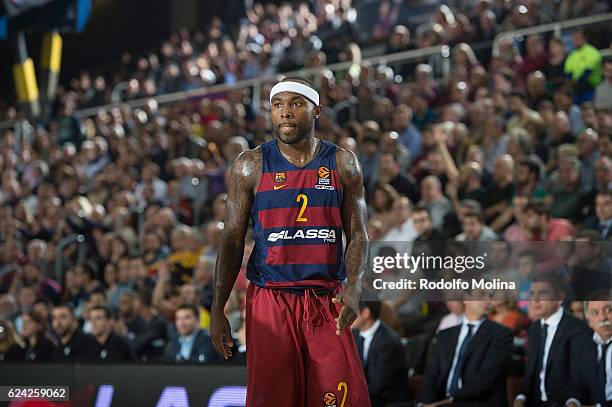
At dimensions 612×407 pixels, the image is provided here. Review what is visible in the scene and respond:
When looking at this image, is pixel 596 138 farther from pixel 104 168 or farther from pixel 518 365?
pixel 104 168

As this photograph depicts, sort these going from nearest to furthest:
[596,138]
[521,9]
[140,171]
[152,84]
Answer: [596,138] → [521,9] → [140,171] → [152,84]

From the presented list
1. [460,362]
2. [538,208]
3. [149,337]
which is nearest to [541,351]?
[460,362]

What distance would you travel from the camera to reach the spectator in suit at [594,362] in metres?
6.59

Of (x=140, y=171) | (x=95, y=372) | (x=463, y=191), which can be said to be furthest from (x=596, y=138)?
(x=140, y=171)

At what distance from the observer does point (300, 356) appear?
4.72 metres

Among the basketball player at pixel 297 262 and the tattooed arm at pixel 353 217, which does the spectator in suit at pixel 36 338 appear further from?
the tattooed arm at pixel 353 217

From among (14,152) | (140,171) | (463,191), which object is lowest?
(463,191)

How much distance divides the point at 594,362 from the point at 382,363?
150 cm

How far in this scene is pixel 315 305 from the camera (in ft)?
15.6

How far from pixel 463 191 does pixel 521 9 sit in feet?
12.6

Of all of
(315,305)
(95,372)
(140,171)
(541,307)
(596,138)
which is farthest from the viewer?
(140,171)

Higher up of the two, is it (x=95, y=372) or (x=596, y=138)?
(x=596, y=138)

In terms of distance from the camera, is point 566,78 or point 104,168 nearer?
point 566,78

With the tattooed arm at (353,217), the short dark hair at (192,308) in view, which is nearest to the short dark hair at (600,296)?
the tattooed arm at (353,217)
